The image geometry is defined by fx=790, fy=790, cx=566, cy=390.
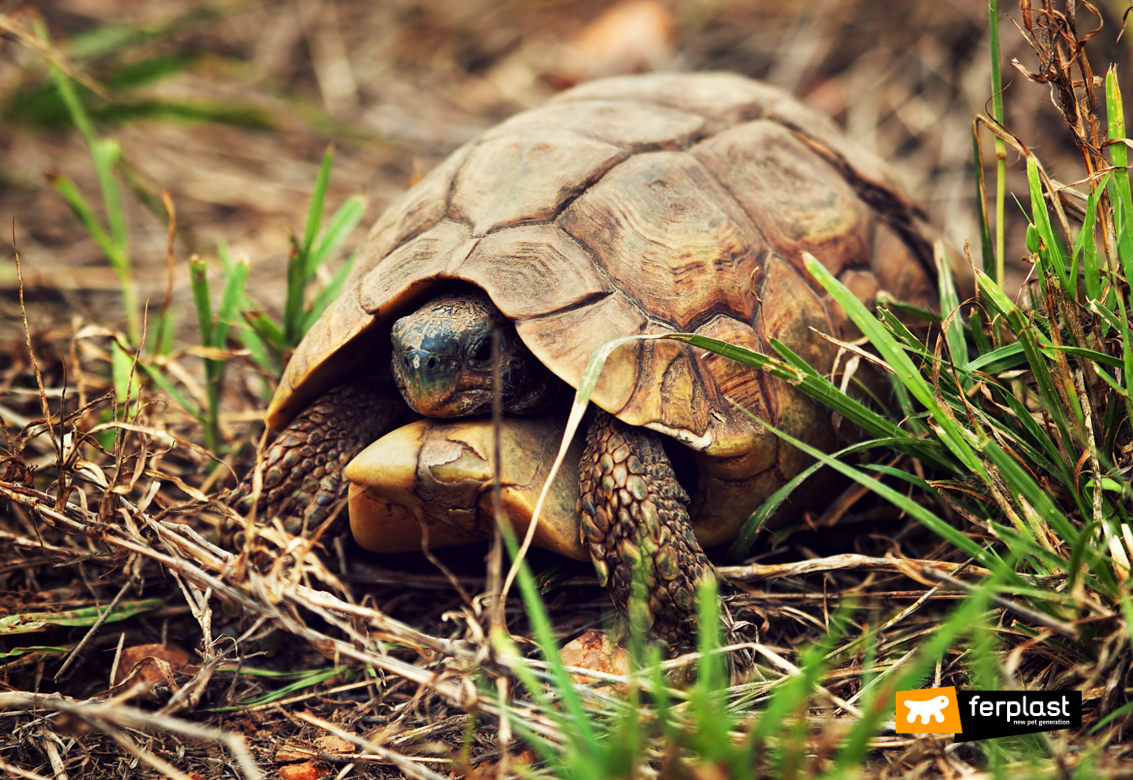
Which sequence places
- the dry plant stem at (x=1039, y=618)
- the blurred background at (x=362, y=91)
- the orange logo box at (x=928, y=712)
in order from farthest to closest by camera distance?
the blurred background at (x=362, y=91) → the orange logo box at (x=928, y=712) → the dry plant stem at (x=1039, y=618)

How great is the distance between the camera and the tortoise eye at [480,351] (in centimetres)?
185

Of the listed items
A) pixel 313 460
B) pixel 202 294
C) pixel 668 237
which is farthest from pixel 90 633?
pixel 668 237

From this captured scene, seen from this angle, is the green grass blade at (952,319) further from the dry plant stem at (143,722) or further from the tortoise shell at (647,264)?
the dry plant stem at (143,722)

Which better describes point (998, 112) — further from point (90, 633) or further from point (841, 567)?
point (90, 633)

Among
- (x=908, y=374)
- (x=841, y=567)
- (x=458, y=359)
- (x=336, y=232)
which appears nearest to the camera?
(x=908, y=374)

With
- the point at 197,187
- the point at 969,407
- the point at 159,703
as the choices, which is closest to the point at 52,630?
the point at 159,703

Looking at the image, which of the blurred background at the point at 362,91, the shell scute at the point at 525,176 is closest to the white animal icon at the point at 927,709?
the shell scute at the point at 525,176

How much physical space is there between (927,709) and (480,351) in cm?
117

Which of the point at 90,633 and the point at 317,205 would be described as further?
the point at 317,205

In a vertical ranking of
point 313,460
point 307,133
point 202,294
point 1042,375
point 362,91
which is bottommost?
point 313,460

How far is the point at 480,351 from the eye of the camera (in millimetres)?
1862

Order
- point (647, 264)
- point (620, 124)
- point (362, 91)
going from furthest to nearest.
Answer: point (362, 91) → point (620, 124) → point (647, 264)

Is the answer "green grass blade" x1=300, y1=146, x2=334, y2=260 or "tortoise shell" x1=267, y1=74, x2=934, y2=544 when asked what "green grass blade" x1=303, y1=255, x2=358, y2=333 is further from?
"tortoise shell" x1=267, y1=74, x2=934, y2=544

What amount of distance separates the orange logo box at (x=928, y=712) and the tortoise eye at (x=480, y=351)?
43.6 inches
